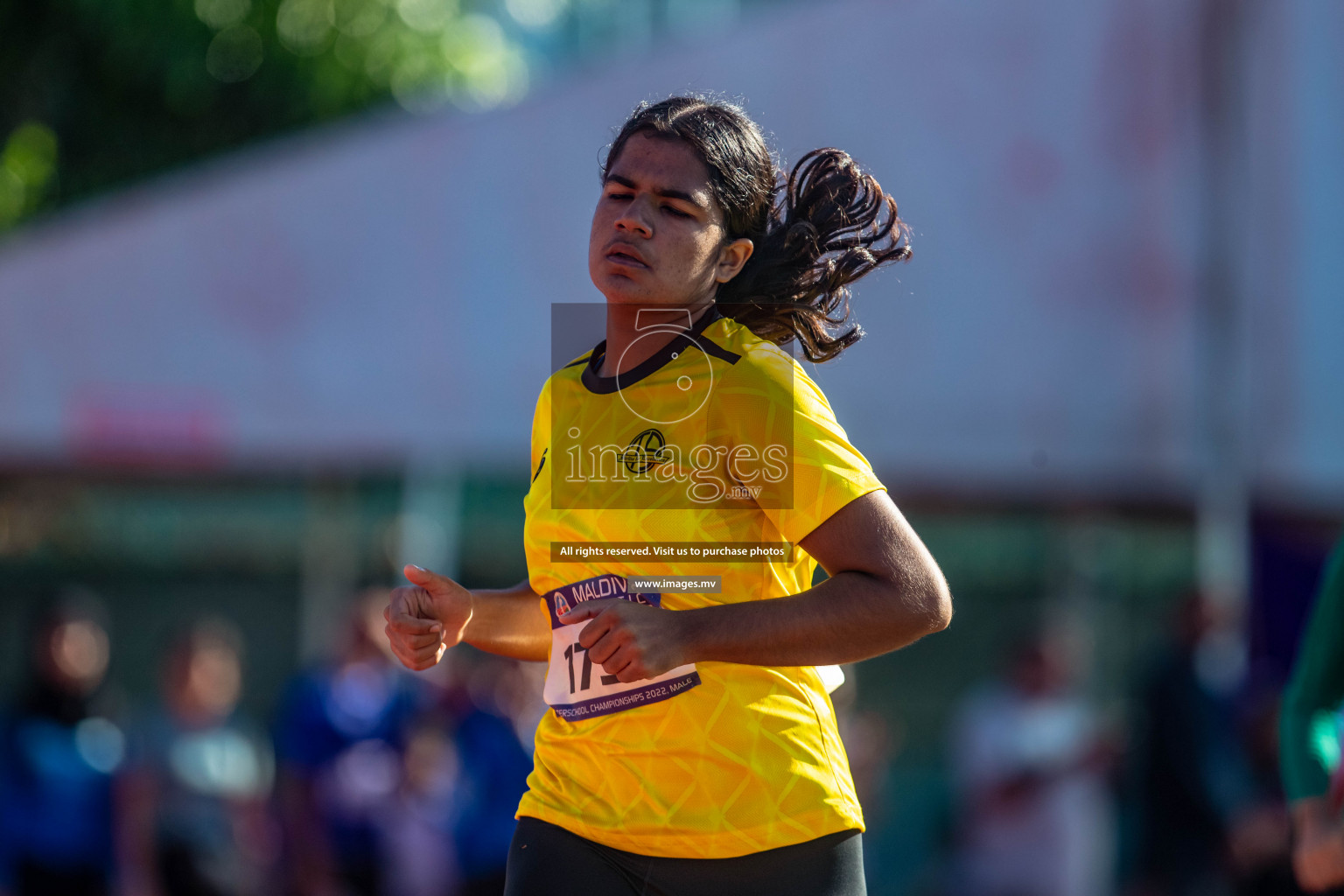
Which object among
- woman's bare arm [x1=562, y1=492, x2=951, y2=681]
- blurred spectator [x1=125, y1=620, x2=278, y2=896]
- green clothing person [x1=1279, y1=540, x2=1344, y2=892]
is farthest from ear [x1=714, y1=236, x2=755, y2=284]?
blurred spectator [x1=125, y1=620, x2=278, y2=896]

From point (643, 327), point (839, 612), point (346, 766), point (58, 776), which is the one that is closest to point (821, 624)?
point (839, 612)

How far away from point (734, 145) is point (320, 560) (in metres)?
8.61

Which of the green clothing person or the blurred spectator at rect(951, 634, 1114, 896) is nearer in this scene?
the green clothing person

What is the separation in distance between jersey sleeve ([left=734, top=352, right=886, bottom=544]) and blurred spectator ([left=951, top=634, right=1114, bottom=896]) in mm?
4977

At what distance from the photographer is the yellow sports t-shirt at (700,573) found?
1.76 m

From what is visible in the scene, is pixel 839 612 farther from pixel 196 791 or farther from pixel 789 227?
pixel 196 791

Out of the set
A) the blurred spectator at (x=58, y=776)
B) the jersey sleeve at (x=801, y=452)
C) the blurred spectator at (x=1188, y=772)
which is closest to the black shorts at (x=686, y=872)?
the jersey sleeve at (x=801, y=452)

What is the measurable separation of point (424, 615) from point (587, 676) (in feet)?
0.79

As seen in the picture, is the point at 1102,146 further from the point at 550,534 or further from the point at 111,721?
the point at 550,534

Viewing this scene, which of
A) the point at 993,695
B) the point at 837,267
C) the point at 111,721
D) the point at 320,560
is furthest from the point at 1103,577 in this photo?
the point at 837,267

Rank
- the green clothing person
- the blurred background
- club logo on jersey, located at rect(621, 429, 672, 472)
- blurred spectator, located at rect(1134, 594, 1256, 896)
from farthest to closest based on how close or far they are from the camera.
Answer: the blurred background
blurred spectator, located at rect(1134, 594, 1256, 896)
the green clothing person
club logo on jersey, located at rect(621, 429, 672, 472)

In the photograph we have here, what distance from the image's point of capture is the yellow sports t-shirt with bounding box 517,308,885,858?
Result: 1764mm

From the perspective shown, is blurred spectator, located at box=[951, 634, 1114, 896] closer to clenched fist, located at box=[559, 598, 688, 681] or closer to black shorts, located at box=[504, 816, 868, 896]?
black shorts, located at box=[504, 816, 868, 896]

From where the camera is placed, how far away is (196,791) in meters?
5.67
